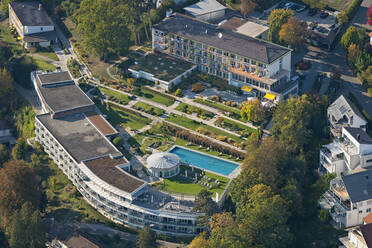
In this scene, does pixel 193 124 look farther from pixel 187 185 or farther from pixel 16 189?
pixel 16 189

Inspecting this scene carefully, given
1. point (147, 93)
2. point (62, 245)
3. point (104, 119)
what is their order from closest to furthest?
point (62, 245) → point (104, 119) → point (147, 93)

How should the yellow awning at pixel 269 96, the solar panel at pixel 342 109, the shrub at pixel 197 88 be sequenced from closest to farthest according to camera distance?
1. the solar panel at pixel 342 109
2. the yellow awning at pixel 269 96
3. the shrub at pixel 197 88

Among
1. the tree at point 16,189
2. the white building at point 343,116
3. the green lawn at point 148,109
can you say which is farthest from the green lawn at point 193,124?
the tree at point 16,189

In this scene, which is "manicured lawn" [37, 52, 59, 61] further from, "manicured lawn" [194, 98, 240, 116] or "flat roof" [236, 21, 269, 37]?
"flat roof" [236, 21, 269, 37]

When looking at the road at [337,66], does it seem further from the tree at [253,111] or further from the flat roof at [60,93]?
the flat roof at [60,93]

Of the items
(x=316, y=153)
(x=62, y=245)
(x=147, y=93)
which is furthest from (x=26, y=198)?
(x=316, y=153)

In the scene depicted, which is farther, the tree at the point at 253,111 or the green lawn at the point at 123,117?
the green lawn at the point at 123,117

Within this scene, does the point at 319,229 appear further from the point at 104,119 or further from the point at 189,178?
the point at 104,119
